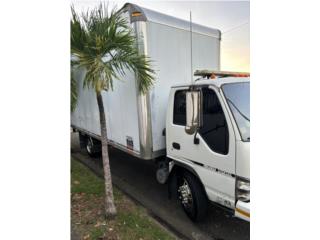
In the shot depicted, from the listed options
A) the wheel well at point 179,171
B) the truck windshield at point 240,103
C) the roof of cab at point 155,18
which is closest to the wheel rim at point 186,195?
the wheel well at point 179,171

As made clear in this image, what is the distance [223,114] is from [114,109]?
2.16 m

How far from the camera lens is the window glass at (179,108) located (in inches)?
132

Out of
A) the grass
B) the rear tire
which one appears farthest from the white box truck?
the rear tire

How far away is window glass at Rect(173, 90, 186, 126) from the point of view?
132 inches

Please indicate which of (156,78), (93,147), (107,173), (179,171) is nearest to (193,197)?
(179,171)

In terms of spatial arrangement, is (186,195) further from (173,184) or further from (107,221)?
(107,221)

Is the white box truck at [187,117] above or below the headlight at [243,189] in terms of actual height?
above

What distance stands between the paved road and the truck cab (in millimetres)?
219

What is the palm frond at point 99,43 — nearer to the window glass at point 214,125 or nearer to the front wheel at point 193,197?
the window glass at point 214,125

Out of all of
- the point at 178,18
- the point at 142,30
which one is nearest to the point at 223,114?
the point at 142,30

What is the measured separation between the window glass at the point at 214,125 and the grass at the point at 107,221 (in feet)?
4.32

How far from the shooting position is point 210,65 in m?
4.41

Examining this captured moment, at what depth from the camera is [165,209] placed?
382 cm
